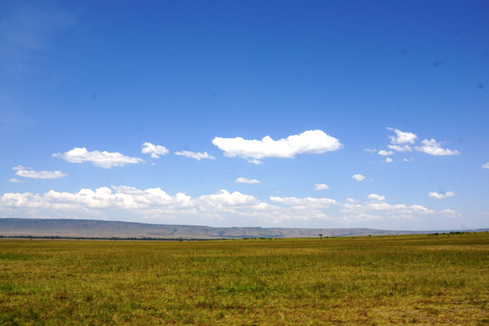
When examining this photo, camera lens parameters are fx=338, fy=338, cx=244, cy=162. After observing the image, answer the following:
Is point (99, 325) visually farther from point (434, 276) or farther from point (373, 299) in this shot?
point (434, 276)

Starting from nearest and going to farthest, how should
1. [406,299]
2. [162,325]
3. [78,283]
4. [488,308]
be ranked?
[162,325], [488,308], [406,299], [78,283]

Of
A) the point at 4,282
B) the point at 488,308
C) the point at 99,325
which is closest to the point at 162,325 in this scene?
the point at 99,325

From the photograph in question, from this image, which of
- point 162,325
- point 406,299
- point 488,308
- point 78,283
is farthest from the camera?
point 78,283

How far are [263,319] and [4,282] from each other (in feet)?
61.8

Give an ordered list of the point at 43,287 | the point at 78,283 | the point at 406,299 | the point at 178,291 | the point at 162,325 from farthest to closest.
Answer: the point at 78,283, the point at 43,287, the point at 178,291, the point at 406,299, the point at 162,325

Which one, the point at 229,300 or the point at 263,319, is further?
the point at 229,300

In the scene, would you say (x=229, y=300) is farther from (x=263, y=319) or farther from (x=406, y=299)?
(x=406, y=299)

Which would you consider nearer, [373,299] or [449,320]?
[449,320]

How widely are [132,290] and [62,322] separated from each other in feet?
21.0

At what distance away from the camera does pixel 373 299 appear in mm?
16750

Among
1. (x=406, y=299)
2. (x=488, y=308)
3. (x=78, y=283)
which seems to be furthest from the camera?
(x=78, y=283)

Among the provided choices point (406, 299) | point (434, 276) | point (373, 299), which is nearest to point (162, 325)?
point (373, 299)

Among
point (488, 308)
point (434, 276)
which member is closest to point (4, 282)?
point (488, 308)

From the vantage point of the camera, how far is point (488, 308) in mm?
14320
